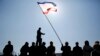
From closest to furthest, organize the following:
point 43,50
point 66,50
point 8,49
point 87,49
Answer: point 87,49 < point 66,50 < point 43,50 < point 8,49

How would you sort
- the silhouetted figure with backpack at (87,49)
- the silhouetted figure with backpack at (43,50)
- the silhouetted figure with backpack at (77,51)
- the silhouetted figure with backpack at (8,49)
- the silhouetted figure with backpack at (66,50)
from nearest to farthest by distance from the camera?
the silhouetted figure with backpack at (87,49) < the silhouetted figure with backpack at (77,51) < the silhouetted figure with backpack at (66,50) < the silhouetted figure with backpack at (43,50) < the silhouetted figure with backpack at (8,49)

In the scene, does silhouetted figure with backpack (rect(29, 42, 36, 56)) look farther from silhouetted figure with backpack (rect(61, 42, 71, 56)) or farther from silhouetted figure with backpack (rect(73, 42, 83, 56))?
silhouetted figure with backpack (rect(73, 42, 83, 56))

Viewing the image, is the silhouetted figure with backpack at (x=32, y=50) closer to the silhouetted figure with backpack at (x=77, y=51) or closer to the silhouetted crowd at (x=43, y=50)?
the silhouetted crowd at (x=43, y=50)

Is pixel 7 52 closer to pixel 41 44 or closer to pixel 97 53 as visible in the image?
pixel 41 44

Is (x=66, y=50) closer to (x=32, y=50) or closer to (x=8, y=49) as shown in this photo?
(x=32, y=50)

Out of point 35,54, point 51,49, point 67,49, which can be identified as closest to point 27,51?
point 35,54

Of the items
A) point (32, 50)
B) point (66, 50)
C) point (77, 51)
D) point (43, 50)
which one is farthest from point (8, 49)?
point (77, 51)

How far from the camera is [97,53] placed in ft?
40.7

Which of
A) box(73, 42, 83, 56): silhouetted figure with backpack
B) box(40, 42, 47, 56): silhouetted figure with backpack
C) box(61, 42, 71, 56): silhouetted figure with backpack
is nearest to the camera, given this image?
box(73, 42, 83, 56): silhouetted figure with backpack

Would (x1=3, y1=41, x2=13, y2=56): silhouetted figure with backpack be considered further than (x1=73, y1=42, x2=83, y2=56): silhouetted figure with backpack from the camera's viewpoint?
Yes

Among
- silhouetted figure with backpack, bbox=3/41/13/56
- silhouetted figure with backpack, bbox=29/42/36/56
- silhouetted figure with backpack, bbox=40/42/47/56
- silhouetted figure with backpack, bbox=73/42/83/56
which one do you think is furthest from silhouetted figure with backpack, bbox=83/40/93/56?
silhouetted figure with backpack, bbox=3/41/13/56

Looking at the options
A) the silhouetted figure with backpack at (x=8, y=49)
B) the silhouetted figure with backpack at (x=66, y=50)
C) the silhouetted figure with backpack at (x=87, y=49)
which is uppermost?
the silhouetted figure with backpack at (x=8, y=49)

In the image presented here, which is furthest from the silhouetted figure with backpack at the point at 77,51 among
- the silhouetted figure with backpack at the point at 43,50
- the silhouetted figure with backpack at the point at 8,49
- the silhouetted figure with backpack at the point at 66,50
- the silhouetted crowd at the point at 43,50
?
the silhouetted figure with backpack at the point at 8,49

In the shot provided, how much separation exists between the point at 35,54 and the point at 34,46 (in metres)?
0.72
